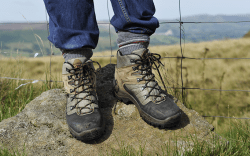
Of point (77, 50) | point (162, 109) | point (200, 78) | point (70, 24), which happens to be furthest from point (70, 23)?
point (200, 78)

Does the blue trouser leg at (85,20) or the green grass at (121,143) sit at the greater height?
the blue trouser leg at (85,20)

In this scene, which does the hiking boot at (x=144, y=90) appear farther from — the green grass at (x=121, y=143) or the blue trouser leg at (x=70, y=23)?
the blue trouser leg at (x=70, y=23)

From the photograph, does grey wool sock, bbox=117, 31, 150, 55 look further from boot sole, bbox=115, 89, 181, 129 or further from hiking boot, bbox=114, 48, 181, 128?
boot sole, bbox=115, 89, 181, 129

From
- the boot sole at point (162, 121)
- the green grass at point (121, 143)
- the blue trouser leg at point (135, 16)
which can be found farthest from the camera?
the blue trouser leg at point (135, 16)

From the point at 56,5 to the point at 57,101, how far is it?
0.65m

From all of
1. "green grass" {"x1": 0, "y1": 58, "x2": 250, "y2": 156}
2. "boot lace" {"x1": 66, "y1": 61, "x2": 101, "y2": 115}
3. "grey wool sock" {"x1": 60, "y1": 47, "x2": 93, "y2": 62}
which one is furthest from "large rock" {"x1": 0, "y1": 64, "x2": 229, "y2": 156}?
"grey wool sock" {"x1": 60, "y1": 47, "x2": 93, "y2": 62}

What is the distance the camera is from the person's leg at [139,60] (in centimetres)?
109

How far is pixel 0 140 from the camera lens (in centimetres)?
103

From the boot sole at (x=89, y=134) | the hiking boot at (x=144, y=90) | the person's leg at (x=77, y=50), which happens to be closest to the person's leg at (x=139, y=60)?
the hiking boot at (x=144, y=90)

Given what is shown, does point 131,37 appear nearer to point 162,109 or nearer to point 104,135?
point 162,109

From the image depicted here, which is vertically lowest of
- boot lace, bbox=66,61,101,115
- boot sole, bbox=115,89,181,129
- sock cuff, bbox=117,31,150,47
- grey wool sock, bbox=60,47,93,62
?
boot sole, bbox=115,89,181,129

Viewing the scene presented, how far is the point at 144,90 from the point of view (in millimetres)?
1146

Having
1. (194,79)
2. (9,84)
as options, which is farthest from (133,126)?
(194,79)

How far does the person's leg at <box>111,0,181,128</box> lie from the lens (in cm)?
109
